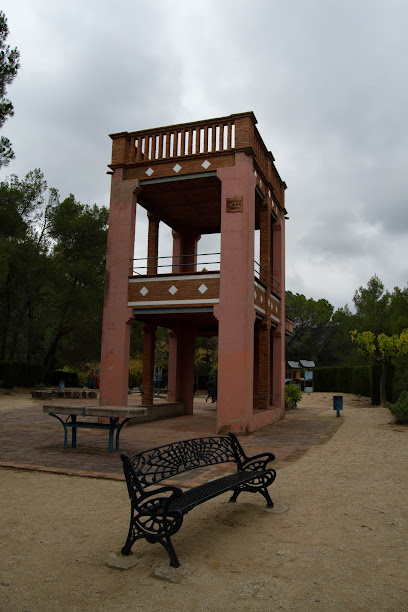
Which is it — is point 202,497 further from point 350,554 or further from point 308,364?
point 308,364

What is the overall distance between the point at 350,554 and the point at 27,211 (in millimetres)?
29247

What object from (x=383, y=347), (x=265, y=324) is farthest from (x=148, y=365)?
(x=383, y=347)

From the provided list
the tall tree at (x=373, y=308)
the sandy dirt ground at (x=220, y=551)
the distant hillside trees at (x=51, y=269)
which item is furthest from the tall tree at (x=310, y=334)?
the sandy dirt ground at (x=220, y=551)

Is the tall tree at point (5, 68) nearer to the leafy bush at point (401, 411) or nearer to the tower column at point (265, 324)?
the tower column at point (265, 324)

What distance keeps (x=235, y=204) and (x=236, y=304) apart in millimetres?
2482

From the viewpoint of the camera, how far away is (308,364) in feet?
117

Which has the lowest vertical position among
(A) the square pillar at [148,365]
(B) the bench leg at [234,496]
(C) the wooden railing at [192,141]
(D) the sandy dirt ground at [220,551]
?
(D) the sandy dirt ground at [220,551]

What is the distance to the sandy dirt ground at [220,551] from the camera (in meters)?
2.94

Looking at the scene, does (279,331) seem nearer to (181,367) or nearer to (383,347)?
(181,367)

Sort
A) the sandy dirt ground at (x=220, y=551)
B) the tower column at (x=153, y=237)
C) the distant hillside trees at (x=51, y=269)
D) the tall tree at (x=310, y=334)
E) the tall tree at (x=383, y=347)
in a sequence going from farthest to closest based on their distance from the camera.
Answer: the tall tree at (x=310, y=334), the distant hillside trees at (x=51, y=269), the tall tree at (x=383, y=347), the tower column at (x=153, y=237), the sandy dirt ground at (x=220, y=551)

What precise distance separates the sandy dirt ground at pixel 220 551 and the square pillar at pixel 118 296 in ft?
20.4

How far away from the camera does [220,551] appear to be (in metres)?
3.74

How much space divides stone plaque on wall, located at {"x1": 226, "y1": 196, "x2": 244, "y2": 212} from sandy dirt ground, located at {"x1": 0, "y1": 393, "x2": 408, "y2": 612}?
7154mm

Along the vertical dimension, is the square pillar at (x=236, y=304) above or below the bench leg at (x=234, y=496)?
above
